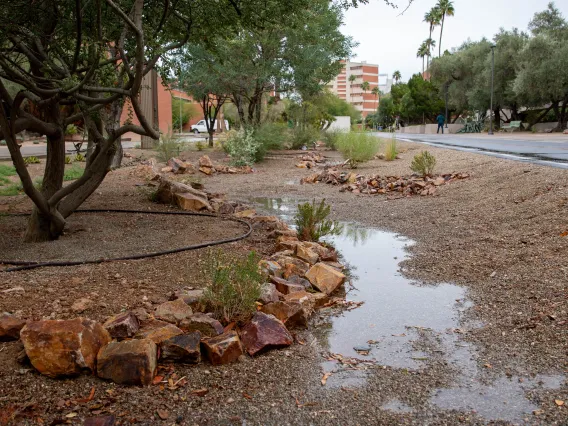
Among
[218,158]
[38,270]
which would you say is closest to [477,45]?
[218,158]

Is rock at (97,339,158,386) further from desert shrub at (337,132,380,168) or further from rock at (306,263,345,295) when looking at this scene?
desert shrub at (337,132,380,168)

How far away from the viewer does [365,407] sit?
349 centimetres

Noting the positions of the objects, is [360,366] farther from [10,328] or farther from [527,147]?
[527,147]

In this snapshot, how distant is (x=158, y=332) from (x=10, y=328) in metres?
0.96

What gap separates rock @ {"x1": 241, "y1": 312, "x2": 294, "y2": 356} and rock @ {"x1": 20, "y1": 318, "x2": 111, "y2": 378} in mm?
1051

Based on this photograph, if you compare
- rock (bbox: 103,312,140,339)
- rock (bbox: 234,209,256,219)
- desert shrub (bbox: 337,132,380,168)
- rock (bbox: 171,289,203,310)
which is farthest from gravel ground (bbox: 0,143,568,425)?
desert shrub (bbox: 337,132,380,168)

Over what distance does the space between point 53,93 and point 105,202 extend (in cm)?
401

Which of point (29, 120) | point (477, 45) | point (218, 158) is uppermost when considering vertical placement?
point (477, 45)

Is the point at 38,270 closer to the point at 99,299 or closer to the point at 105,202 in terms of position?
the point at 99,299

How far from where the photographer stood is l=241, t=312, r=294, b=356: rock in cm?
429

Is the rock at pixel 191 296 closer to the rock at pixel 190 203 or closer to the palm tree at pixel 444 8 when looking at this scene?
the rock at pixel 190 203

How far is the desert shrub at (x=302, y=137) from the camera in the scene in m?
30.2

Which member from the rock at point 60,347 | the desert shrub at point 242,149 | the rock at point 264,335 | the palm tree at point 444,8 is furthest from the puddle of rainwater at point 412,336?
the palm tree at point 444,8

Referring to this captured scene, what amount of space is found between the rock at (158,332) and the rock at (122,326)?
2.1 inches
